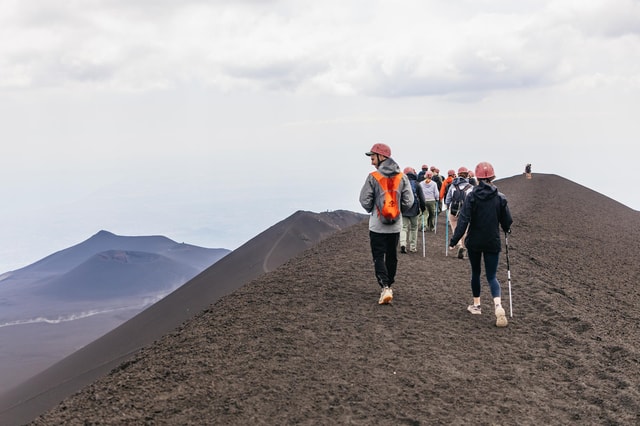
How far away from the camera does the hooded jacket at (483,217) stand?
9.59 m

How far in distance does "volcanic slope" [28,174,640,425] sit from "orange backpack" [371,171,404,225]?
4.94 ft

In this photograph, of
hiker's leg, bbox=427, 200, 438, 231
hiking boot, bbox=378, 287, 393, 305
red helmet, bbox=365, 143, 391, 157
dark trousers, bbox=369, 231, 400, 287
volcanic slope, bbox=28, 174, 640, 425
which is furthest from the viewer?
hiker's leg, bbox=427, 200, 438, 231

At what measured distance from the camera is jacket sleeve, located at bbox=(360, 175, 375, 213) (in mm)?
10117

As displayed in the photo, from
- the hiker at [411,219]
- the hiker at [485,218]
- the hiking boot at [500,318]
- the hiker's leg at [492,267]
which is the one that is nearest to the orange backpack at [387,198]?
the hiker at [485,218]

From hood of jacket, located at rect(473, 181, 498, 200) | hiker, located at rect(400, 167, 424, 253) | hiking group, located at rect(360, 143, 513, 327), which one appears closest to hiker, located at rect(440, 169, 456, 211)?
hiker, located at rect(400, 167, 424, 253)

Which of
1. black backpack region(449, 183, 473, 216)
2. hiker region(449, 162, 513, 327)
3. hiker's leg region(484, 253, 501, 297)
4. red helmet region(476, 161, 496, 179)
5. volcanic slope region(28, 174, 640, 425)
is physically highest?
black backpack region(449, 183, 473, 216)

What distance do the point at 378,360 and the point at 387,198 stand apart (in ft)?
9.47

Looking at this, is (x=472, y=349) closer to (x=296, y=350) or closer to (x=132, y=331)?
(x=296, y=350)

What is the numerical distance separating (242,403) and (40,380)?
107 ft

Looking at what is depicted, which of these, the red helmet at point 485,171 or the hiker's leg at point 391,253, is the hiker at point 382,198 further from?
the red helmet at point 485,171

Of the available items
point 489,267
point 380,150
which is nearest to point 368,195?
point 380,150

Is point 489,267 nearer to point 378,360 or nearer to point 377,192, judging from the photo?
point 377,192

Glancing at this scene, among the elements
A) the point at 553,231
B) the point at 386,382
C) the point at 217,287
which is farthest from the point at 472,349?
the point at 217,287

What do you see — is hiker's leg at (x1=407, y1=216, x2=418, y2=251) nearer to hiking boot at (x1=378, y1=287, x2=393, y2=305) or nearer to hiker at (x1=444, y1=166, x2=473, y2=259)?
hiker at (x1=444, y1=166, x2=473, y2=259)
